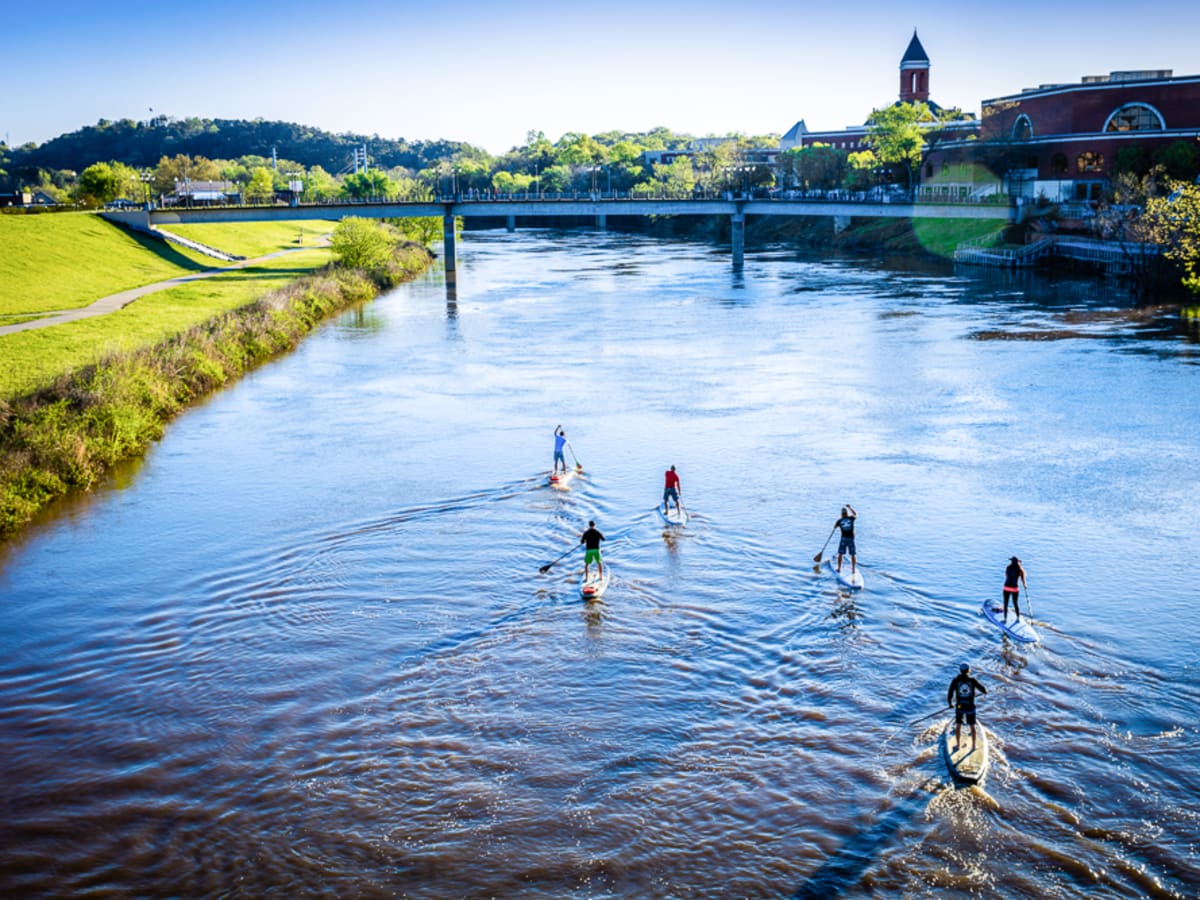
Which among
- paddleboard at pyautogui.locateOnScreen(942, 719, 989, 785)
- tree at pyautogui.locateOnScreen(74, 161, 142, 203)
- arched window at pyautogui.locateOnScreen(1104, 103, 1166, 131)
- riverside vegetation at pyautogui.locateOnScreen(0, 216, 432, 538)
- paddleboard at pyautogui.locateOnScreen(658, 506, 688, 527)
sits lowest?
paddleboard at pyautogui.locateOnScreen(942, 719, 989, 785)

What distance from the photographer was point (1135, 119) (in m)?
104

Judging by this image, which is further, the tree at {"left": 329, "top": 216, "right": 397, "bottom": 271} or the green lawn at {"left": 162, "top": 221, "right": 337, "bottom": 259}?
the green lawn at {"left": 162, "top": 221, "right": 337, "bottom": 259}

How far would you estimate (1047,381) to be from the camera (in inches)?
1970

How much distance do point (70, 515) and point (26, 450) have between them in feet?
10.6

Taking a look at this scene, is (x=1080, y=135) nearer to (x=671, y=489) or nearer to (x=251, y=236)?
(x=251, y=236)

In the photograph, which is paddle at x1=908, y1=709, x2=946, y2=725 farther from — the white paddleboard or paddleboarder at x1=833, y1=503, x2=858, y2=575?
the white paddleboard

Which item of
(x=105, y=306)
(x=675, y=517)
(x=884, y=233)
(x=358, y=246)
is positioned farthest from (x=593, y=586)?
(x=884, y=233)

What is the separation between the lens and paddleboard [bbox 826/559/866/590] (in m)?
26.3

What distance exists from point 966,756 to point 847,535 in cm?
874

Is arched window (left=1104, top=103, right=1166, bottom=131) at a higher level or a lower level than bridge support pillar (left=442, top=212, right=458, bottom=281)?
higher

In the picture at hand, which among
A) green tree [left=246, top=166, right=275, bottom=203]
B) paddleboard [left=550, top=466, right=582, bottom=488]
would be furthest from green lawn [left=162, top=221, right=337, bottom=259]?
paddleboard [left=550, top=466, right=582, bottom=488]

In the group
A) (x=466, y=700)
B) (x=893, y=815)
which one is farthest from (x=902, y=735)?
(x=466, y=700)

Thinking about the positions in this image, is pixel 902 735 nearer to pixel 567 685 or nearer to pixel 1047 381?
pixel 567 685

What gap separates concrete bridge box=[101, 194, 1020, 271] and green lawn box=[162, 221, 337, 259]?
138 inches
